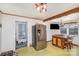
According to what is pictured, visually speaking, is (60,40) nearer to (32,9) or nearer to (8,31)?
(32,9)

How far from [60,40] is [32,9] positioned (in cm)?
88

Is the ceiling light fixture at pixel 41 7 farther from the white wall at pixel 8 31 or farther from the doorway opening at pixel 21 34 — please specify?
the doorway opening at pixel 21 34

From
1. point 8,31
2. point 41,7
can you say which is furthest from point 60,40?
point 8,31

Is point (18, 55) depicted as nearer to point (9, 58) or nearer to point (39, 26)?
point (9, 58)

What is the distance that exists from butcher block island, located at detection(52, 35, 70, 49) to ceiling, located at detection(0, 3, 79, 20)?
0.48m

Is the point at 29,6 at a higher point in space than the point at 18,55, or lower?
higher

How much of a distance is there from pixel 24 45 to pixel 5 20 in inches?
25.6

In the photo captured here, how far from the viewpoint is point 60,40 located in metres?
2.34

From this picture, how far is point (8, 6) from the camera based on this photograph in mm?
2162

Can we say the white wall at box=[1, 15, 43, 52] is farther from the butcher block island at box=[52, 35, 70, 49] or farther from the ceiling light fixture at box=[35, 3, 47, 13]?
the butcher block island at box=[52, 35, 70, 49]

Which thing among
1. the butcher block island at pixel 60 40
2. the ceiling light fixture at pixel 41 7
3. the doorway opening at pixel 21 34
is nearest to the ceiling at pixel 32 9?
the ceiling light fixture at pixel 41 7

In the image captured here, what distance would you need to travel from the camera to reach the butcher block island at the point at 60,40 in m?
2.29

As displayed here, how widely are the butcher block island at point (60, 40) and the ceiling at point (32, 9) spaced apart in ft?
1.58

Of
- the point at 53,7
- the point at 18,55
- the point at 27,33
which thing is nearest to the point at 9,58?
the point at 18,55
